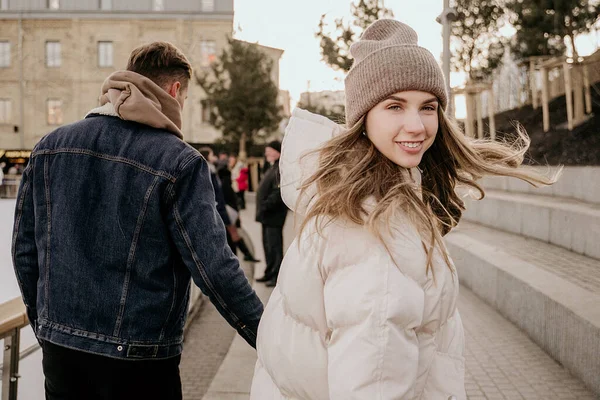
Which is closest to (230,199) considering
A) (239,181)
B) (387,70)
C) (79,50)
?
(387,70)

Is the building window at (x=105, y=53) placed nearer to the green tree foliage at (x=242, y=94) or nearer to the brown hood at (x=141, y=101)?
the green tree foliage at (x=242, y=94)

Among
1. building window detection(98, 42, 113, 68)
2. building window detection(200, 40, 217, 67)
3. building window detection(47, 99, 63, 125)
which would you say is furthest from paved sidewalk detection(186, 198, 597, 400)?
building window detection(47, 99, 63, 125)

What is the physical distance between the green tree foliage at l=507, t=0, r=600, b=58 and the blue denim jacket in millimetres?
12610

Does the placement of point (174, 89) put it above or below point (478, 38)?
below

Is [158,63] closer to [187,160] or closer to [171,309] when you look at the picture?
[187,160]

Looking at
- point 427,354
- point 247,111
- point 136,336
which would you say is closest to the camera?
point 427,354

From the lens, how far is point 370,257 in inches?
54.6

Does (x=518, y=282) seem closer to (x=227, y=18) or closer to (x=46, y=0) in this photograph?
(x=227, y=18)

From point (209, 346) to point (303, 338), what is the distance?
4.53 meters

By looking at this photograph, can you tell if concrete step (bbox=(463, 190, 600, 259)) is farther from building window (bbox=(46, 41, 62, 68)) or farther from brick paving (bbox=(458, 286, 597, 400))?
building window (bbox=(46, 41, 62, 68))

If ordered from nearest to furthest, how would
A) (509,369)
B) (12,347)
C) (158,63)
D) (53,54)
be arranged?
(158,63), (12,347), (509,369), (53,54)

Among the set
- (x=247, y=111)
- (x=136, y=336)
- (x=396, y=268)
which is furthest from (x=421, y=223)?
(x=247, y=111)

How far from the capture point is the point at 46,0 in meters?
38.8

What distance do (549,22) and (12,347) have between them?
1591 centimetres
